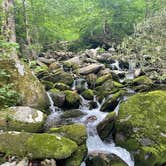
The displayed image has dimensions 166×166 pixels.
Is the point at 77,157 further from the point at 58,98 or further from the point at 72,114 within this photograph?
the point at 58,98

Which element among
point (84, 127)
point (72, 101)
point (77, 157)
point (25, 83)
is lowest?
point (72, 101)

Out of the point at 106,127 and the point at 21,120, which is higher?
the point at 21,120

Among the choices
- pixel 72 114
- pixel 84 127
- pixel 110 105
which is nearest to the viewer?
pixel 84 127

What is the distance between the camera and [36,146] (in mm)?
5629

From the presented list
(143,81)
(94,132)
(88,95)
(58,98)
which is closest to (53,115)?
(58,98)

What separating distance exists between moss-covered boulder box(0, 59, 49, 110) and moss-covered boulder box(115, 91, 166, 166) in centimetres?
289

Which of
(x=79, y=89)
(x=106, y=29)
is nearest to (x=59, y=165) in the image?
(x=79, y=89)

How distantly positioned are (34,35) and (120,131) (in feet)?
53.8

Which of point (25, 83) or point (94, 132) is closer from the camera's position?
point (94, 132)

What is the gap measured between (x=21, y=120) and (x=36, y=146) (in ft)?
5.29

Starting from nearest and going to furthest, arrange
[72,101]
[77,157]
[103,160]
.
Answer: [77,157], [103,160], [72,101]

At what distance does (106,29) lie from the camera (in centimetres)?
2978

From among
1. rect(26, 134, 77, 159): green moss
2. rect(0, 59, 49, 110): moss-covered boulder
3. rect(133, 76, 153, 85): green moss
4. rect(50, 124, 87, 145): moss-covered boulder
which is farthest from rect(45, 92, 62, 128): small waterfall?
rect(133, 76, 153, 85): green moss

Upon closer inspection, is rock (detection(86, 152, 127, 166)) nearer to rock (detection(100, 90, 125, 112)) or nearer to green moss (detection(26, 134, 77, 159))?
green moss (detection(26, 134, 77, 159))
